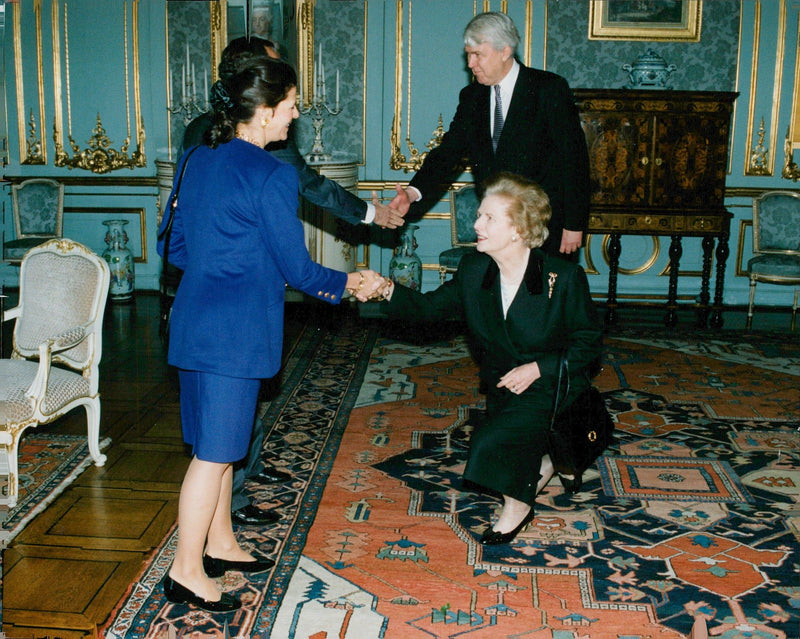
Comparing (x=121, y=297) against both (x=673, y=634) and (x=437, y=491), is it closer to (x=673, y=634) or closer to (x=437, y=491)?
(x=437, y=491)

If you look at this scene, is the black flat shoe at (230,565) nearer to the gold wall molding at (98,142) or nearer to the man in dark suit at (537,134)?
the man in dark suit at (537,134)

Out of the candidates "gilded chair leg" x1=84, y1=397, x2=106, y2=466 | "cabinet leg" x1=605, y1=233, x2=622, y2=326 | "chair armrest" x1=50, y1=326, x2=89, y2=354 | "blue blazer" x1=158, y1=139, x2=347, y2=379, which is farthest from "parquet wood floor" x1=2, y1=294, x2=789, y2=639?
"cabinet leg" x1=605, y1=233, x2=622, y2=326

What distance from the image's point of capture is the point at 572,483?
3914 mm

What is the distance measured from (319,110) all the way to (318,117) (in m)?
0.21

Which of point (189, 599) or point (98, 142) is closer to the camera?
point (189, 599)

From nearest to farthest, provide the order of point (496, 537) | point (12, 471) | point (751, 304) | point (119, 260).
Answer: point (496, 537), point (12, 471), point (751, 304), point (119, 260)

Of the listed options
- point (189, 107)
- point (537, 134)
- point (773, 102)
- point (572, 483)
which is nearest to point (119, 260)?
point (189, 107)

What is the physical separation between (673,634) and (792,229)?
5.49 m

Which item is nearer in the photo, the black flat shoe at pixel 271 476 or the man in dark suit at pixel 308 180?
the man in dark suit at pixel 308 180

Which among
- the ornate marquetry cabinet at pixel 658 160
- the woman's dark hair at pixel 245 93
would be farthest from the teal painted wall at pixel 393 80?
the woman's dark hair at pixel 245 93

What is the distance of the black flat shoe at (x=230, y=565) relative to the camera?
3.11 m

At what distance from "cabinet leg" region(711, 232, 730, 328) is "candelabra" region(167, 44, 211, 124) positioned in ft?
14.8

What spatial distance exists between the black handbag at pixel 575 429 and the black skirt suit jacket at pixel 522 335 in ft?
0.16

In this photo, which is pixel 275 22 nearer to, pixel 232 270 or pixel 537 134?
pixel 537 134
